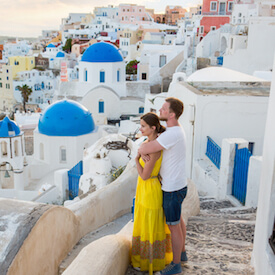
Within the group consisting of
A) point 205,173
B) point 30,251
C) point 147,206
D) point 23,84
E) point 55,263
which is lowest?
point 23,84

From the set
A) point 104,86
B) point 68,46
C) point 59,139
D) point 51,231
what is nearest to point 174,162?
point 51,231

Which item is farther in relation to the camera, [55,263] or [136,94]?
[136,94]

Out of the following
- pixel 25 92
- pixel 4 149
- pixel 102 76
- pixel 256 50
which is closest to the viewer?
Result: pixel 4 149

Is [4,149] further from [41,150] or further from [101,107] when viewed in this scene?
[101,107]

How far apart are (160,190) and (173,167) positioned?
22 centimetres

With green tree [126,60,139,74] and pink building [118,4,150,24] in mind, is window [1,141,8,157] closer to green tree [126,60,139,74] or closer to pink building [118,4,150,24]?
green tree [126,60,139,74]

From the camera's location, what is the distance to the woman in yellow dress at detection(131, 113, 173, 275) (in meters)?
3.10

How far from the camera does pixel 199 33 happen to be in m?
35.5

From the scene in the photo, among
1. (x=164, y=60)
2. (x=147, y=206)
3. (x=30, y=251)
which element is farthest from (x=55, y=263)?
(x=164, y=60)

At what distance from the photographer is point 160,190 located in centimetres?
316

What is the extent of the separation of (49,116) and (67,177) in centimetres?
475

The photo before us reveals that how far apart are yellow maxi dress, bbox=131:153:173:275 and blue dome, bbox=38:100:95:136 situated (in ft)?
42.3

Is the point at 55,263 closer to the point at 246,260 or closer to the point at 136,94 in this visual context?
the point at 246,260

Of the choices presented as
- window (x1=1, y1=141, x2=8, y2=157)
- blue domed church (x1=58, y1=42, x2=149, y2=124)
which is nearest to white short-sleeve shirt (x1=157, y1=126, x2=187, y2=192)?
window (x1=1, y1=141, x2=8, y2=157)
